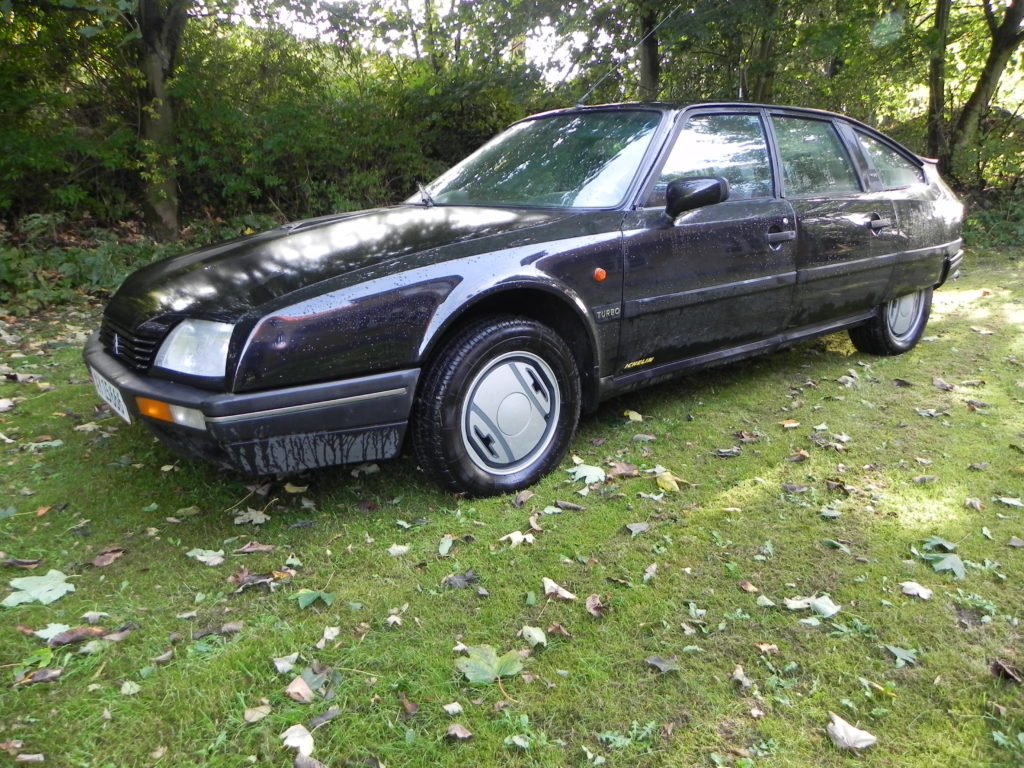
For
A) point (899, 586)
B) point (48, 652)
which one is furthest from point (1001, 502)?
point (48, 652)

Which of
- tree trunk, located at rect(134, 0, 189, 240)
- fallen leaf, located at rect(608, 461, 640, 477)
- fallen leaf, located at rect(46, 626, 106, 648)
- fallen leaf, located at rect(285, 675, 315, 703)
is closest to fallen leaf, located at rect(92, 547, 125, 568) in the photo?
fallen leaf, located at rect(46, 626, 106, 648)

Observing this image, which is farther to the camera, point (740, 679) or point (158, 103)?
point (158, 103)

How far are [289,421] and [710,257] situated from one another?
2072mm

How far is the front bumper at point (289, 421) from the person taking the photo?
93.7 inches

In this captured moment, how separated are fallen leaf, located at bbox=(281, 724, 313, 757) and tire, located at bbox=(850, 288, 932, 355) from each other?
13.7 feet

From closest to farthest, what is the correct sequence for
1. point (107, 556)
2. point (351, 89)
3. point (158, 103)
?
point (107, 556), point (158, 103), point (351, 89)

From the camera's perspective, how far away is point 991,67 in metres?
10.4

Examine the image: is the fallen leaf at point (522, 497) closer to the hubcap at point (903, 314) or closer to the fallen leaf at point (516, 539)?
the fallen leaf at point (516, 539)

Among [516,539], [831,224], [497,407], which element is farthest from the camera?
[831,224]

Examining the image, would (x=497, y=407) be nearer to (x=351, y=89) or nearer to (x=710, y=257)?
(x=710, y=257)

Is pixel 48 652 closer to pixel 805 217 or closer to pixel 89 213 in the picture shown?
pixel 805 217

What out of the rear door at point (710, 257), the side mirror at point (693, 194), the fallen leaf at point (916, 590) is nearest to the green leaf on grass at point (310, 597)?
the rear door at point (710, 257)

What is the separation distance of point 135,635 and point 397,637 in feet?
2.47

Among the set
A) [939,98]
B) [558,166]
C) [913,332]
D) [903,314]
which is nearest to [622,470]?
[558,166]
